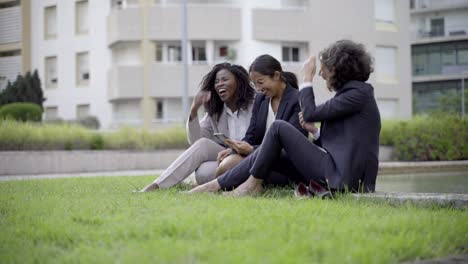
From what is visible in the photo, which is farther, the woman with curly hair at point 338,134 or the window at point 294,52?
the window at point 294,52

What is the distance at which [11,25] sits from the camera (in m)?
38.7

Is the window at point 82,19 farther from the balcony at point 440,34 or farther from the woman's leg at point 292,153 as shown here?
the woman's leg at point 292,153

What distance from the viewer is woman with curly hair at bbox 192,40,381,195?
6152 millimetres

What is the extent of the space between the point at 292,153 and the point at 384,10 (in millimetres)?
32187

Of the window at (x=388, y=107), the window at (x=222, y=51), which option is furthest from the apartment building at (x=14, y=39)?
the window at (x=388, y=107)

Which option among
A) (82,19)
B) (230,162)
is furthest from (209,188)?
(82,19)

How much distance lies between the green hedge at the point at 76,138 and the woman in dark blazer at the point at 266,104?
39.0 ft

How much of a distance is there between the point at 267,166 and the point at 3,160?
484 inches

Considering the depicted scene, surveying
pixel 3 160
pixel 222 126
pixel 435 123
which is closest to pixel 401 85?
pixel 435 123

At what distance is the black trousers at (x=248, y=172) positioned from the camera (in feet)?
22.2

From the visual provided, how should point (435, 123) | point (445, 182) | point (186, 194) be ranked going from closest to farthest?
point (186, 194) < point (445, 182) < point (435, 123)

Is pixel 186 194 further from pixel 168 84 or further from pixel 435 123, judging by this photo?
pixel 168 84

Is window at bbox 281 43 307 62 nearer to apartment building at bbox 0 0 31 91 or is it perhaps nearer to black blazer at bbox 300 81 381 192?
apartment building at bbox 0 0 31 91

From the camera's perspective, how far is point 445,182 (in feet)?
38.2
